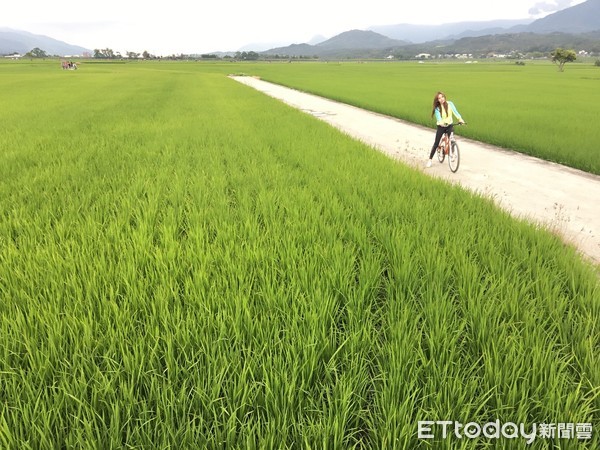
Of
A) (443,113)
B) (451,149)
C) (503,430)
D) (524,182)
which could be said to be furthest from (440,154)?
(503,430)

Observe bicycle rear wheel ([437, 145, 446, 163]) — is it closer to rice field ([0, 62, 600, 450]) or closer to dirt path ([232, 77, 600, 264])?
dirt path ([232, 77, 600, 264])

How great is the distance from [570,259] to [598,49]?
246 m

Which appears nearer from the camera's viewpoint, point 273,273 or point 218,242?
point 273,273

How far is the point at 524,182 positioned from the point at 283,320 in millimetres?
6639

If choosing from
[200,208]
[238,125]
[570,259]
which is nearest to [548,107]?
[238,125]

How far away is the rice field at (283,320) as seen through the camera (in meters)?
1.43

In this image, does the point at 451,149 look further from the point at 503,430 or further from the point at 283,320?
the point at 503,430

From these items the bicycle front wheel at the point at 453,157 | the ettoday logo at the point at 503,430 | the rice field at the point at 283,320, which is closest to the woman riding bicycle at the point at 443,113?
the bicycle front wheel at the point at 453,157

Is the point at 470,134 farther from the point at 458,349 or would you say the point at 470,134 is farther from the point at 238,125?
the point at 458,349

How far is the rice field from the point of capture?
143 centimetres

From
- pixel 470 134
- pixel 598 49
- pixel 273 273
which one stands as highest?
pixel 598 49

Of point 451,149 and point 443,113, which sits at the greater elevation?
point 443,113

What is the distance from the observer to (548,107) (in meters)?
16.0

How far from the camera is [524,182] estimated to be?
6.65 metres
